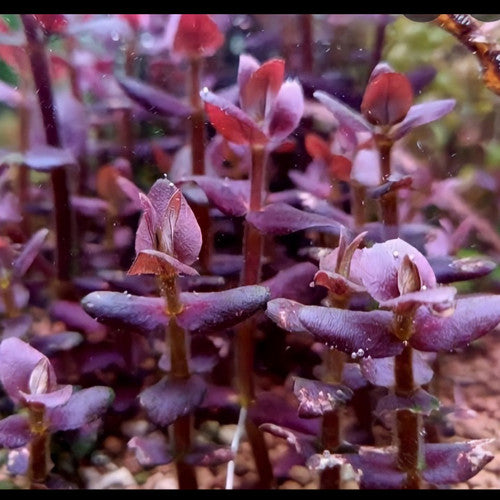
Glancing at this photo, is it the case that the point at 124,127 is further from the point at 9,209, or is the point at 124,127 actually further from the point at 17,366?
the point at 17,366

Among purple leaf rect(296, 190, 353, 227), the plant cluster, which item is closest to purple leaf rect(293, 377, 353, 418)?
the plant cluster

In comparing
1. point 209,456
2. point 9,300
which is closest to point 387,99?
point 209,456

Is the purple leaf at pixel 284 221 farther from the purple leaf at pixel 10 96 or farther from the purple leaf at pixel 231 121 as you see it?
the purple leaf at pixel 10 96

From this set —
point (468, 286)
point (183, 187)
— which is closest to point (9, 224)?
point (183, 187)

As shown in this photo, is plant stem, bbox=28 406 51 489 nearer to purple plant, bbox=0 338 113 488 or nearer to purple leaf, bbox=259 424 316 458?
purple plant, bbox=0 338 113 488

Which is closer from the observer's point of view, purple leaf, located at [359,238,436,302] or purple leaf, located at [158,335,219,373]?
purple leaf, located at [359,238,436,302]

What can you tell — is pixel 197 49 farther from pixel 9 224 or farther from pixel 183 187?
pixel 9 224

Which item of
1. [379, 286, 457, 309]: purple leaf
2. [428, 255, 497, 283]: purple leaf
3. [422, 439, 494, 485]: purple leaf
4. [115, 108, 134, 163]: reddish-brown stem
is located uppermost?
[115, 108, 134, 163]: reddish-brown stem

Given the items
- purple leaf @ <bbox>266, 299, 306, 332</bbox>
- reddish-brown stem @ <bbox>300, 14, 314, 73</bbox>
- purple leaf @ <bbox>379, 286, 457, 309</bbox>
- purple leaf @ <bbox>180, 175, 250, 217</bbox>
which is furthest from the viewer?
reddish-brown stem @ <bbox>300, 14, 314, 73</bbox>

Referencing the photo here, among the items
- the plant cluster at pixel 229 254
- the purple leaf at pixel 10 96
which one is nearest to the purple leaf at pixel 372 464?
the plant cluster at pixel 229 254
